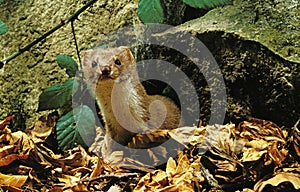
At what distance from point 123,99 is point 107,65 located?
0.74ft

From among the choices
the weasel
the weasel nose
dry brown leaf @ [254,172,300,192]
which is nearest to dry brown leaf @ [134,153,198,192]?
dry brown leaf @ [254,172,300,192]

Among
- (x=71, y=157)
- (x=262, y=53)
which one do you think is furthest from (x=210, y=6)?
(x=71, y=157)

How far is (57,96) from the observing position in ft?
7.51

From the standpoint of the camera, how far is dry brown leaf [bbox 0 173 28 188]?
1959 millimetres

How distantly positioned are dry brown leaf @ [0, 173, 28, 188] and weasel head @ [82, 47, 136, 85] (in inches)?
24.4

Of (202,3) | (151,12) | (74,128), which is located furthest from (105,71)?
(202,3)

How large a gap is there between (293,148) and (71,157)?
1045 millimetres

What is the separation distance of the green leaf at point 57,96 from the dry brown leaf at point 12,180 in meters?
0.40

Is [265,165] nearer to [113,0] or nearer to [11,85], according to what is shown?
[113,0]

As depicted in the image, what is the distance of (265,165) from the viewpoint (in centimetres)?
183

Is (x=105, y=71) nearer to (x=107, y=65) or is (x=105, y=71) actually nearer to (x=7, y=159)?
(x=107, y=65)

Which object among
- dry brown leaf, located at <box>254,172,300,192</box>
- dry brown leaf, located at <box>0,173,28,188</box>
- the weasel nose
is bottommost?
dry brown leaf, located at <box>254,172,300,192</box>

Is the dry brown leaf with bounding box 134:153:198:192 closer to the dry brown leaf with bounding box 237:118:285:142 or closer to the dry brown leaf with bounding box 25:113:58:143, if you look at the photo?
the dry brown leaf with bounding box 237:118:285:142

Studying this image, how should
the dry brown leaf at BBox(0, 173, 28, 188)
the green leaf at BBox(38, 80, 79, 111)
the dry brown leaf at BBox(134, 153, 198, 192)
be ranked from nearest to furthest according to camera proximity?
1. the dry brown leaf at BBox(134, 153, 198, 192)
2. the dry brown leaf at BBox(0, 173, 28, 188)
3. the green leaf at BBox(38, 80, 79, 111)
